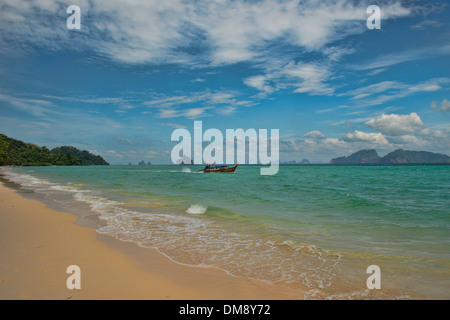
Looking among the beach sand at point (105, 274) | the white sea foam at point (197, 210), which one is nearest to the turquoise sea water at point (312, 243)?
the white sea foam at point (197, 210)

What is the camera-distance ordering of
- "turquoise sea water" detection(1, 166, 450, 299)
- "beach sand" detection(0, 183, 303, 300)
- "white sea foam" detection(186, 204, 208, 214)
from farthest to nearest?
"white sea foam" detection(186, 204, 208, 214)
"turquoise sea water" detection(1, 166, 450, 299)
"beach sand" detection(0, 183, 303, 300)

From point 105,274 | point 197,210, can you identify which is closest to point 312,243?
point 105,274

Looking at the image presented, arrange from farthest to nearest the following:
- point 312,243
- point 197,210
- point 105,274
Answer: point 197,210, point 312,243, point 105,274

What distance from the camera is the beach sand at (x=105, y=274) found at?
465 cm

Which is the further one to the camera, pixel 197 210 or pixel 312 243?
pixel 197 210

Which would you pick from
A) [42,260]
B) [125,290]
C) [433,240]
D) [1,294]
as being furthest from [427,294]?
[42,260]

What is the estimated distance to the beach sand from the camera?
4.65 m

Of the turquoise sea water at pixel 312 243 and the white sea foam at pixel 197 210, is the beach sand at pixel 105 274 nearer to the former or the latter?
the turquoise sea water at pixel 312 243

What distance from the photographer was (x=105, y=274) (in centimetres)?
549

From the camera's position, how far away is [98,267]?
589 cm

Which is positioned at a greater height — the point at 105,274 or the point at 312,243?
the point at 105,274

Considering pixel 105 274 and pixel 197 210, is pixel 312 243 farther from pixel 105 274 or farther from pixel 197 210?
pixel 197 210

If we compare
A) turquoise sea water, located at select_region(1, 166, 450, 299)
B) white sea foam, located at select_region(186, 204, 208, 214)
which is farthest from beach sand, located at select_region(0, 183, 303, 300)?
white sea foam, located at select_region(186, 204, 208, 214)

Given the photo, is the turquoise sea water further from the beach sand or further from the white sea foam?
the beach sand
